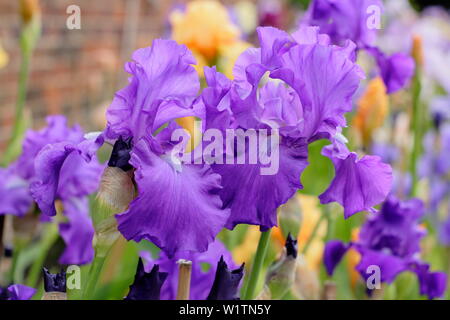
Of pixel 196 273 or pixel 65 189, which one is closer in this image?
pixel 196 273

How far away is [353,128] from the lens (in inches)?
35.6

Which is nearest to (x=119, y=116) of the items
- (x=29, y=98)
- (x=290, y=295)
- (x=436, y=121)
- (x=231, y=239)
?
(x=290, y=295)

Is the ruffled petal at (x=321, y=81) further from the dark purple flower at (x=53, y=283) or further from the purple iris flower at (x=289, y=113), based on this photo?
the dark purple flower at (x=53, y=283)

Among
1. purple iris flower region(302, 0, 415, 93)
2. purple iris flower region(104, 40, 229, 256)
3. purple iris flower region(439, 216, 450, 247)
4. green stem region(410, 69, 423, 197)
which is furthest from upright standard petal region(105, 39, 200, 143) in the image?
purple iris flower region(439, 216, 450, 247)

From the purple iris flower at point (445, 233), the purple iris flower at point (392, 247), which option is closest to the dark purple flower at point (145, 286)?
the purple iris flower at point (392, 247)

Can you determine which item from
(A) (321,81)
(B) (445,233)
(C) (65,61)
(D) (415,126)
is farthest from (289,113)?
(C) (65,61)

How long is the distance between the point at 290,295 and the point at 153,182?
341 mm

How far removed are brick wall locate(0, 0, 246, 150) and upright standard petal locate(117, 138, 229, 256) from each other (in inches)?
48.6

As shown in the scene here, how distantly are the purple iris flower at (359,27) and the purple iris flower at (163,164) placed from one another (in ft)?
0.97

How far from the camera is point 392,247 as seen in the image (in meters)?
0.71

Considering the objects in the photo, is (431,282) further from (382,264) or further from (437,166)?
(437,166)

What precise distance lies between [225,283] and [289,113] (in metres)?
0.14

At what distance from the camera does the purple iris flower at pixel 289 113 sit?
428mm

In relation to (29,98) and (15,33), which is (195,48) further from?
(29,98)
